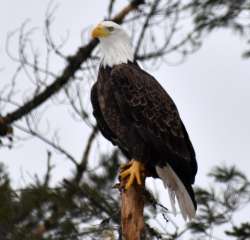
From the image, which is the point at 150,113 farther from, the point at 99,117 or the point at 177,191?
the point at 177,191

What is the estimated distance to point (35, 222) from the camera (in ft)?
45.8

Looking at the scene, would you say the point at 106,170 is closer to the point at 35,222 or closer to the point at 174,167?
the point at 35,222

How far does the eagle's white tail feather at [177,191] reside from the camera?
9391 millimetres

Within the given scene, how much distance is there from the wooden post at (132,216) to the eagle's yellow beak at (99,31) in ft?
4.55

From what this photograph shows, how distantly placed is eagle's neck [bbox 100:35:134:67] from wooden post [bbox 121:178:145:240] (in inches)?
44.4

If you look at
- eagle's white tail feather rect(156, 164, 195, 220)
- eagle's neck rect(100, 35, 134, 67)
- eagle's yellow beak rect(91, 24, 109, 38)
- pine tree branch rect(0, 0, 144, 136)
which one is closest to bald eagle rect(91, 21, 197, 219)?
eagle's white tail feather rect(156, 164, 195, 220)

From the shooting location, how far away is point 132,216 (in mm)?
8977

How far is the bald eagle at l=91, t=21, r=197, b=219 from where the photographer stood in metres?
9.38

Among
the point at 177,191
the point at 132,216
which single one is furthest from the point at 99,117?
the point at 132,216

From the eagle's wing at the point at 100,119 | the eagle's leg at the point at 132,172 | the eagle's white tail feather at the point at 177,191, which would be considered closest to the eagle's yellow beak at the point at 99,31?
the eagle's wing at the point at 100,119

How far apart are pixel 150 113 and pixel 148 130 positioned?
0.13 metres

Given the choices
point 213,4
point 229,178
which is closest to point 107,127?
point 229,178

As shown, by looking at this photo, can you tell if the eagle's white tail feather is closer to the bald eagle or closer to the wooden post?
the bald eagle

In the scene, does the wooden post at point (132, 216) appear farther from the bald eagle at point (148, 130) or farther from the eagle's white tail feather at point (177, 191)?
the eagle's white tail feather at point (177, 191)
